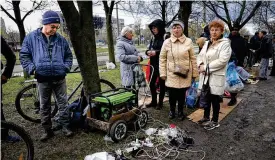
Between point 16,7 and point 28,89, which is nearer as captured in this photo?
point 28,89

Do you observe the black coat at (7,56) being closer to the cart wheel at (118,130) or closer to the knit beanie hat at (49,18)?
the knit beanie hat at (49,18)

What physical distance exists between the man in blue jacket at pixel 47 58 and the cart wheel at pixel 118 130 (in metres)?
1.09

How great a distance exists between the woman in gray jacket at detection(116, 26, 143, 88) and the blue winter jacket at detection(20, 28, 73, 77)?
1.40 metres

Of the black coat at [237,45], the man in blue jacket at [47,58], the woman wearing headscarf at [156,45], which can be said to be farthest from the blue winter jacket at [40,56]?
the black coat at [237,45]

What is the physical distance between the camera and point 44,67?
3498 mm

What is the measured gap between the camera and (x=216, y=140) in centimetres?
377

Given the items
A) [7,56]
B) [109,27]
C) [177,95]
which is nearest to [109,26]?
[109,27]

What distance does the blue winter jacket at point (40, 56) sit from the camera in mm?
3484

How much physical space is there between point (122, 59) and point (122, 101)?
1133 mm

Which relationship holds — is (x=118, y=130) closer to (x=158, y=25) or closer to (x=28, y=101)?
(x=28, y=101)

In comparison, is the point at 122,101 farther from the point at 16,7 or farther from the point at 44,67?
the point at 16,7

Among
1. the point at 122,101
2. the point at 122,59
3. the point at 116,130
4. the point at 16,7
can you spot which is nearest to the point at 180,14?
the point at 122,59

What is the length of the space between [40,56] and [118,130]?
65.5 inches

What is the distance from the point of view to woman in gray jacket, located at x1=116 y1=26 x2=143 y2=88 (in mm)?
4719
